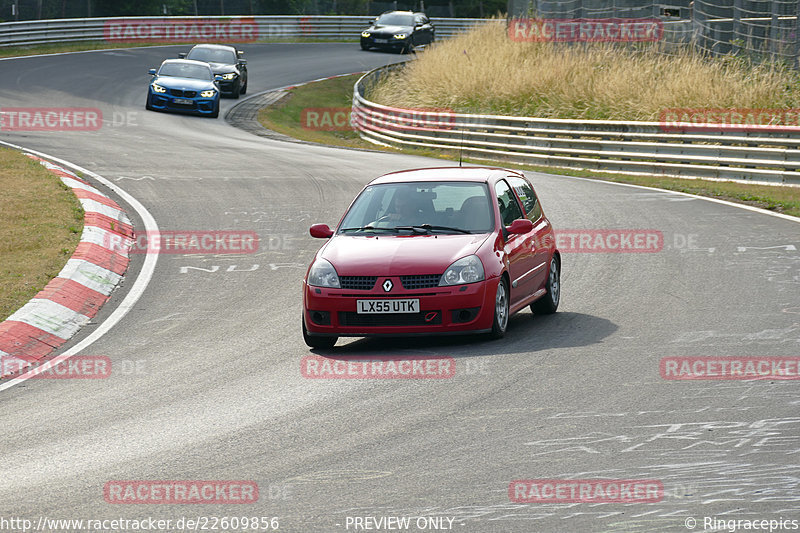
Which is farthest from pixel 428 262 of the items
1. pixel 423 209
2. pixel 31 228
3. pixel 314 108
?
pixel 314 108

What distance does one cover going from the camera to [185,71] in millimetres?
33875

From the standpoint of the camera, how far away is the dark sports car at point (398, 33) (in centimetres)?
5508

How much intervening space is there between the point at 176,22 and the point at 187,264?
42860 millimetres

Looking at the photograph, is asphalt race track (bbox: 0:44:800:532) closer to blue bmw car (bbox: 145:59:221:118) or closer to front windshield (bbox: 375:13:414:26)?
blue bmw car (bbox: 145:59:221:118)

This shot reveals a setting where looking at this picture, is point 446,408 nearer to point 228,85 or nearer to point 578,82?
point 578,82

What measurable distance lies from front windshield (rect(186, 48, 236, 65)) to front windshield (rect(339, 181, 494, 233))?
94.1ft

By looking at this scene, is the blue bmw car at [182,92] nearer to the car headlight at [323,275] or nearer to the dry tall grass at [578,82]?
the dry tall grass at [578,82]

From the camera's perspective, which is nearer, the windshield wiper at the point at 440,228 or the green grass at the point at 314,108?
the windshield wiper at the point at 440,228

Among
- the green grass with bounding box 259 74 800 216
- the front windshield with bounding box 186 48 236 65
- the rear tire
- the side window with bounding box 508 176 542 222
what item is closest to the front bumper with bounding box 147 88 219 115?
the green grass with bounding box 259 74 800 216

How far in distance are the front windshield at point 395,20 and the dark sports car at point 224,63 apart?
17.9m

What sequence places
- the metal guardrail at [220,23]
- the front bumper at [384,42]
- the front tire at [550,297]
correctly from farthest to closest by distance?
the front bumper at [384,42], the metal guardrail at [220,23], the front tire at [550,297]

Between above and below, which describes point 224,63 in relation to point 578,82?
below

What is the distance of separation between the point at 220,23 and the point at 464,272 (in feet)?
164

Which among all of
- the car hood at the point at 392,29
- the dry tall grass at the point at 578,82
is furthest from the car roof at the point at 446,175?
the car hood at the point at 392,29
